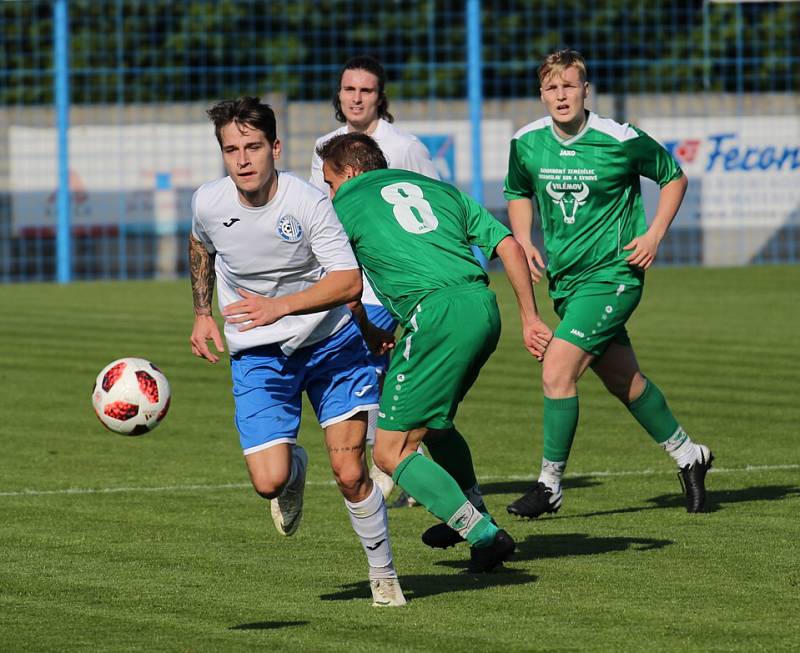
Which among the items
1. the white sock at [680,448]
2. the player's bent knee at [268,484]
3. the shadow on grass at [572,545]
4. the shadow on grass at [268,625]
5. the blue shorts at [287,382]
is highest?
the blue shorts at [287,382]

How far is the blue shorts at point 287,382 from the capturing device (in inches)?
263

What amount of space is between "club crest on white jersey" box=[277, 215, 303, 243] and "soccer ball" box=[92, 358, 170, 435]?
4.10 feet

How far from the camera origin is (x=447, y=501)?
257 inches

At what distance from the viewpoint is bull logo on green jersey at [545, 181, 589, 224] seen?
840 centimetres

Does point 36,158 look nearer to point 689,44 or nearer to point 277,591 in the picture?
point 689,44

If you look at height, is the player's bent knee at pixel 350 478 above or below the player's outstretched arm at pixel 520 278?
below

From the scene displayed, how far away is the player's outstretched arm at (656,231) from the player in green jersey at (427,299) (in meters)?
1.46

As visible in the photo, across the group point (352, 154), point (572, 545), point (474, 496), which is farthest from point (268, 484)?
point (572, 545)

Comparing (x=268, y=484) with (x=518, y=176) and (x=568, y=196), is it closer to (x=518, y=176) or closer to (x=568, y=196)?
(x=568, y=196)

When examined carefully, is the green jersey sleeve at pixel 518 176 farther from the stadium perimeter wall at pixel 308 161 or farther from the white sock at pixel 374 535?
the stadium perimeter wall at pixel 308 161

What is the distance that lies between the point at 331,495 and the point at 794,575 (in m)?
3.06

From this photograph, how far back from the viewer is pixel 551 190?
8.47 metres

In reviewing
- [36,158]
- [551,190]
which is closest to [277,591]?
[551,190]

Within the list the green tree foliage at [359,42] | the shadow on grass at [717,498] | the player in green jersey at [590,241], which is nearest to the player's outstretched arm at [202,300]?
the player in green jersey at [590,241]
